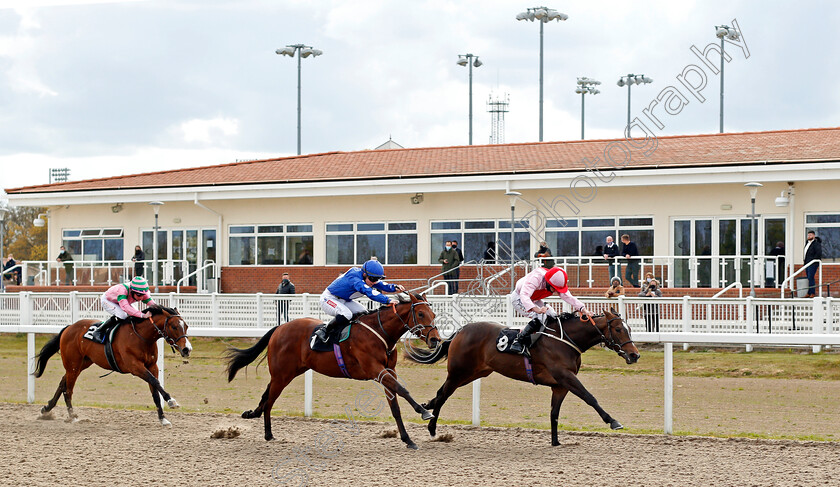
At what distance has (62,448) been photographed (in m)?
8.93

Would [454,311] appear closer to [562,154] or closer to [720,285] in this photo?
[720,285]

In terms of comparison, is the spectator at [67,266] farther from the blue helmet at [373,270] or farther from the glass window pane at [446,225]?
the blue helmet at [373,270]

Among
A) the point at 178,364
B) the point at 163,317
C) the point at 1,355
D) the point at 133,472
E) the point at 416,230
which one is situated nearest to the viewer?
the point at 133,472

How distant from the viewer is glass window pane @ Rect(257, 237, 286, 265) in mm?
25031

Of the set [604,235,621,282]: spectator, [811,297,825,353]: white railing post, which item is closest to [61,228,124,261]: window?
[604,235,621,282]: spectator

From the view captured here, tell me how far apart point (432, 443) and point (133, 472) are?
268 centimetres

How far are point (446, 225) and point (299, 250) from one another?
391cm

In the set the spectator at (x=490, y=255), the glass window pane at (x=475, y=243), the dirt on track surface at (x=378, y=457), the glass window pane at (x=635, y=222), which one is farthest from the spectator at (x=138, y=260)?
the dirt on track surface at (x=378, y=457)

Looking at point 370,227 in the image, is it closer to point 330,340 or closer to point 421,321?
point 330,340

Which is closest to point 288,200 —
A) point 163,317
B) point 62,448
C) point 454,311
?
point 454,311

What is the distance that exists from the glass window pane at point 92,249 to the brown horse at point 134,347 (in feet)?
54.9

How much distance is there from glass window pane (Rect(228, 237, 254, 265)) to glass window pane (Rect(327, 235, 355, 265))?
7.27ft

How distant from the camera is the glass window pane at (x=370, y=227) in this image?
24094 millimetres

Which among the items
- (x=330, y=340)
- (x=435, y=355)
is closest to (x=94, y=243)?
(x=330, y=340)
